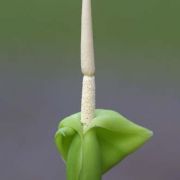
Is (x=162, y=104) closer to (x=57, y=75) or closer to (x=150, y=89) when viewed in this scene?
(x=150, y=89)

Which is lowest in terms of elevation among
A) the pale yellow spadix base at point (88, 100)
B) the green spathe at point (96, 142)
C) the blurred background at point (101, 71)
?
the green spathe at point (96, 142)

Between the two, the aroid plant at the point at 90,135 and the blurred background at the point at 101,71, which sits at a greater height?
the blurred background at the point at 101,71

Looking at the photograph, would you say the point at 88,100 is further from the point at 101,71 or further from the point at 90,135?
the point at 101,71

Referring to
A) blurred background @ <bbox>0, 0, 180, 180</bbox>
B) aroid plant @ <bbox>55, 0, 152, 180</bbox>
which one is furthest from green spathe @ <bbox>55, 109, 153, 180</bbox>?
blurred background @ <bbox>0, 0, 180, 180</bbox>

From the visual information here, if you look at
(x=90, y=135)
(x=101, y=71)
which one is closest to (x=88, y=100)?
(x=90, y=135)

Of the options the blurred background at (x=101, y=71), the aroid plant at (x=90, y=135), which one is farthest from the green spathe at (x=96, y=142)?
the blurred background at (x=101, y=71)

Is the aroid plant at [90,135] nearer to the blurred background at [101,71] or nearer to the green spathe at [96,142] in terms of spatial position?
the green spathe at [96,142]

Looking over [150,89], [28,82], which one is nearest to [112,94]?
[150,89]
